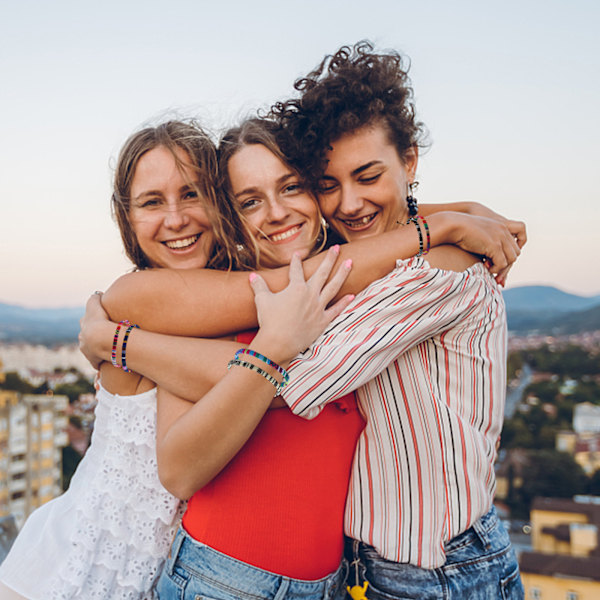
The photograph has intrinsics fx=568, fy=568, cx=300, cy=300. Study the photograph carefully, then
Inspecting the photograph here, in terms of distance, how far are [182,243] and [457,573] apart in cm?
134

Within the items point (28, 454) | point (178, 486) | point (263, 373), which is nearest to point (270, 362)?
point (263, 373)

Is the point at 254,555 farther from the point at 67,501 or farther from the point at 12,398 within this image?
the point at 12,398

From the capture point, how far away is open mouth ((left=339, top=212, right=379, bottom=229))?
1.99 metres

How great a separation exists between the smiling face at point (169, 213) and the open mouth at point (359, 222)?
487 millimetres

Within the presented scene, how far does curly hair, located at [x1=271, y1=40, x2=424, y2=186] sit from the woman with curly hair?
415mm

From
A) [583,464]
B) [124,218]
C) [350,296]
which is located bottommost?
[583,464]

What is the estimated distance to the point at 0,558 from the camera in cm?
203

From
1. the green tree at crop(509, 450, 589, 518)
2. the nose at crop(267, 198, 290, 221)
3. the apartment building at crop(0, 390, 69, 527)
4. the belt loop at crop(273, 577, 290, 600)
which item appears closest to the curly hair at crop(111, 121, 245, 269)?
the nose at crop(267, 198, 290, 221)

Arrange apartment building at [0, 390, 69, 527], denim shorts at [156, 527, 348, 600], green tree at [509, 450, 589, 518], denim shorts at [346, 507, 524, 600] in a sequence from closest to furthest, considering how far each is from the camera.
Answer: denim shorts at [156, 527, 348, 600]
denim shorts at [346, 507, 524, 600]
apartment building at [0, 390, 69, 527]
green tree at [509, 450, 589, 518]

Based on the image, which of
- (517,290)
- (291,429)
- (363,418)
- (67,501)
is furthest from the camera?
(517,290)

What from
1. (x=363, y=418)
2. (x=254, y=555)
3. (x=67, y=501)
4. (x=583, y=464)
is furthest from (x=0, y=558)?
(x=583, y=464)

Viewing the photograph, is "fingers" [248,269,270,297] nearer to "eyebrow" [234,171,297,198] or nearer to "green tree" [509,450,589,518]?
"eyebrow" [234,171,297,198]

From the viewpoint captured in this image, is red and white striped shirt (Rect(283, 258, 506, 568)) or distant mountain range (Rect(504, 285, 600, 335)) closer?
red and white striped shirt (Rect(283, 258, 506, 568))

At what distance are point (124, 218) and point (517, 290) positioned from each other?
67.1 metres
